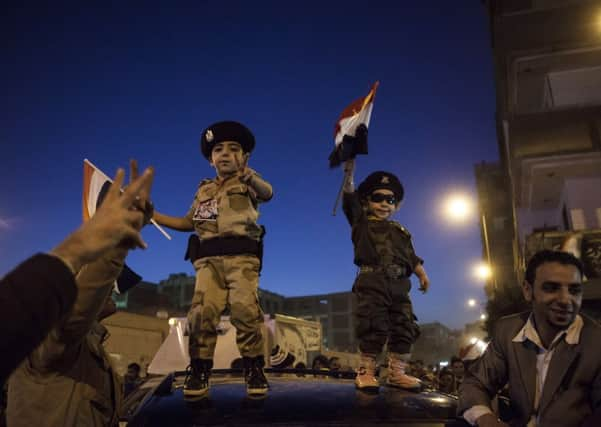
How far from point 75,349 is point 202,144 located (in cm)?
242

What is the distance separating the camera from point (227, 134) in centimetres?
412

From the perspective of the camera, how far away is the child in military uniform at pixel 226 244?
3.55 meters

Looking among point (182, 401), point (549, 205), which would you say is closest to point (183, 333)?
point (182, 401)

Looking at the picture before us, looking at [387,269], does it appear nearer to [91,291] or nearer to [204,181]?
[204,181]

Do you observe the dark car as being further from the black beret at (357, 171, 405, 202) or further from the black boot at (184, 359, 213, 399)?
the black beret at (357, 171, 405, 202)

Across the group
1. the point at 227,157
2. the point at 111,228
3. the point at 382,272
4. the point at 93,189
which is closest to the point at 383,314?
the point at 382,272

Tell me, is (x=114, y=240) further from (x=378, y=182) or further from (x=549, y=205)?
(x=549, y=205)

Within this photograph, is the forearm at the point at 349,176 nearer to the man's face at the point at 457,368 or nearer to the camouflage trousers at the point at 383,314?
the camouflage trousers at the point at 383,314

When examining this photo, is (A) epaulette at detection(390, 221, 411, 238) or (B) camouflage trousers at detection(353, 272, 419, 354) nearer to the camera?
(B) camouflage trousers at detection(353, 272, 419, 354)

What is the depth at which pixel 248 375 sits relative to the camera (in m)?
3.02

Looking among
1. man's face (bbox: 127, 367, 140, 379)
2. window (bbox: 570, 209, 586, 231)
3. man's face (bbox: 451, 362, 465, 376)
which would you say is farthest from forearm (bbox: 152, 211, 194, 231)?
window (bbox: 570, 209, 586, 231)

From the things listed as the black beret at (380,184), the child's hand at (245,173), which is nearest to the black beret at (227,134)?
the child's hand at (245,173)

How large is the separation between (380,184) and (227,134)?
1465mm

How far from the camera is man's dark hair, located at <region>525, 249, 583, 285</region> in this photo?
2730mm
